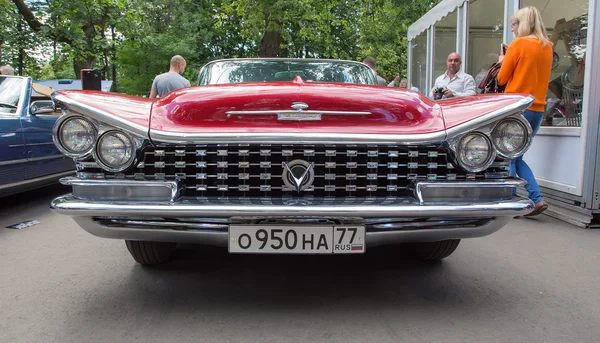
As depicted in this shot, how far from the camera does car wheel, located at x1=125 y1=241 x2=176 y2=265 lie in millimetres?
3209

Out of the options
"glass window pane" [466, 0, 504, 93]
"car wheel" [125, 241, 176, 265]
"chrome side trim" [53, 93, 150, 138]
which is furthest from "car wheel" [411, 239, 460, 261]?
"glass window pane" [466, 0, 504, 93]

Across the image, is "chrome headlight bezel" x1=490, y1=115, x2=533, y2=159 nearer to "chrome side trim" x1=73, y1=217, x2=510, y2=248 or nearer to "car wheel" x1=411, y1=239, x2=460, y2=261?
"chrome side trim" x1=73, y1=217, x2=510, y2=248

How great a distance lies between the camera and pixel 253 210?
232 cm

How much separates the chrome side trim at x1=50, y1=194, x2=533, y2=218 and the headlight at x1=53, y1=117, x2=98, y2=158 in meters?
0.26

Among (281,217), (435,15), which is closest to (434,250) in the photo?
(281,217)

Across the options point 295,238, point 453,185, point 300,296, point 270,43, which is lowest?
point 300,296

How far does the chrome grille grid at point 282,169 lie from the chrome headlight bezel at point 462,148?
42 millimetres

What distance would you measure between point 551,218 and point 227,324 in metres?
4.16

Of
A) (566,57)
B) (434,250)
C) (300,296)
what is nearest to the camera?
(300,296)

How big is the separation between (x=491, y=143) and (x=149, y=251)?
7.44 feet

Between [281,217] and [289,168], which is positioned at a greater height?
[289,168]

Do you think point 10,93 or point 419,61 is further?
point 419,61

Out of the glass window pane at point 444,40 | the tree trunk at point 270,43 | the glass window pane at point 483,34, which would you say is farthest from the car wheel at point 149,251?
the tree trunk at point 270,43

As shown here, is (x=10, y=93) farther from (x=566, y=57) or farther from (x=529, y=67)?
(x=566, y=57)
